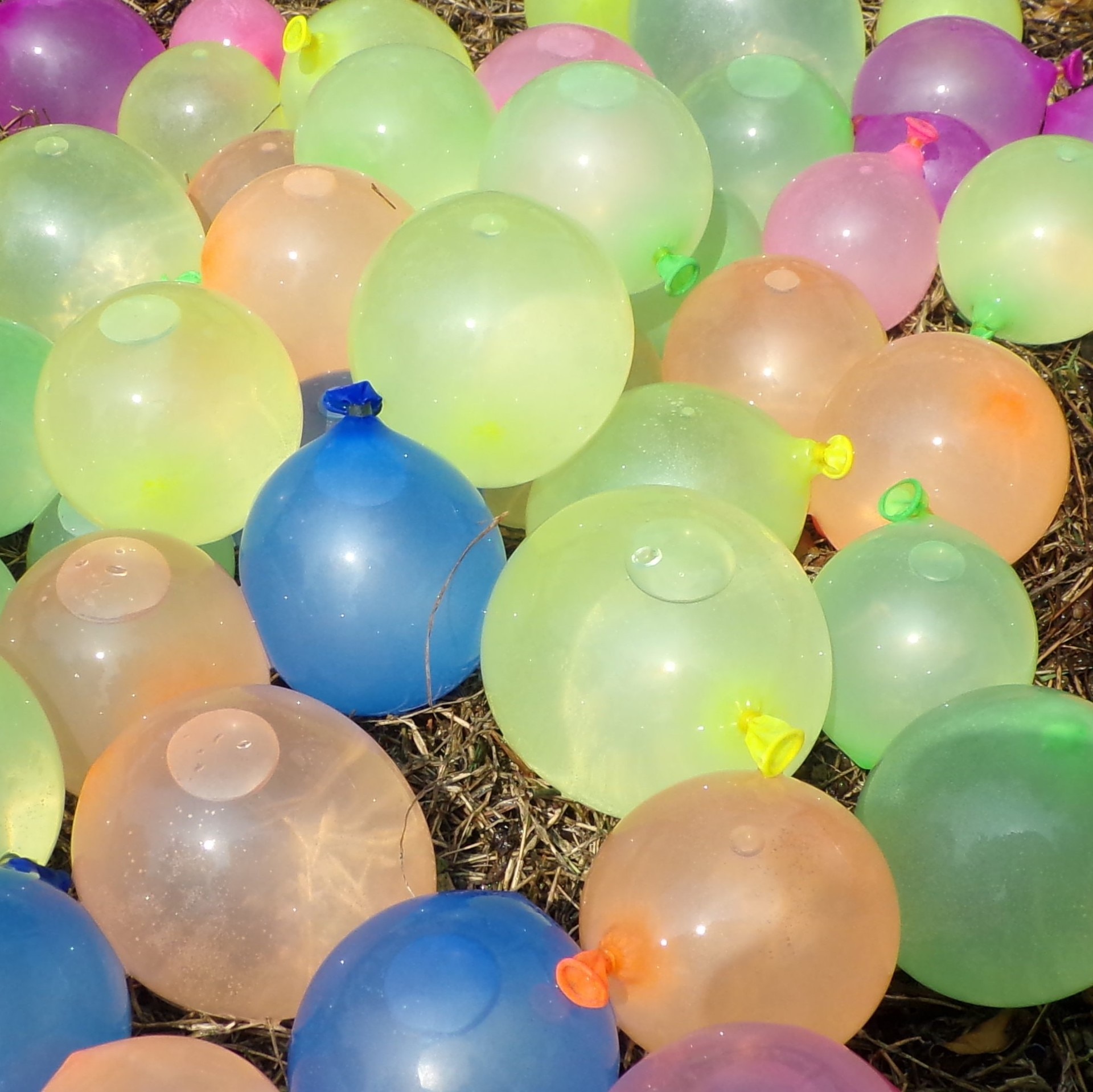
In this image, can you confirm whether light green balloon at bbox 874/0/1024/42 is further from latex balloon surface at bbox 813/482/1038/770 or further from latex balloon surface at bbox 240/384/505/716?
latex balloon surface at bbox 240/384/505/716

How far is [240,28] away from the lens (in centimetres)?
294

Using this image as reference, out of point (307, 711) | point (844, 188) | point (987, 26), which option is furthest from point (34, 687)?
point (987, 26)

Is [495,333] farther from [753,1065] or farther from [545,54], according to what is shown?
[753,1065]

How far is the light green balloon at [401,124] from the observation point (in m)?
2.40

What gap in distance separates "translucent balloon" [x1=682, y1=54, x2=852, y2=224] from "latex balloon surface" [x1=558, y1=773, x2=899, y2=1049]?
4.72 ft

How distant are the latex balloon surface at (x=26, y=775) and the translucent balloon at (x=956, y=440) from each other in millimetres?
1266

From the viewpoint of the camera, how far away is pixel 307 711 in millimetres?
1700

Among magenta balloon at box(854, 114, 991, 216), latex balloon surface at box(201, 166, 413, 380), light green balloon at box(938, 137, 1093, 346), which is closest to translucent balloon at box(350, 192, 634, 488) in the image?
latex balloon surface at box(201, 166, 413, 380)

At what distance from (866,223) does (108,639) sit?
1.53 meters

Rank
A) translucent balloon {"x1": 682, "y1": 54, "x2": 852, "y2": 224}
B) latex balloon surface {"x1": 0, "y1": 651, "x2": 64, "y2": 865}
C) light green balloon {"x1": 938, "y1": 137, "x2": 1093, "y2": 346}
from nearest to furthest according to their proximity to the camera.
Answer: latex balloon surface {"x1": 0, "y1": 651, "x2": 64, "y2": 865} → light green balloon {"x1": 938, "y1": 137, "x2": 1093, "y2": 346} → translucent balloon {"x1": 682, "y1": 54, "x2": 852, "y2": 224}

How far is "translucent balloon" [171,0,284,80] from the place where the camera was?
9.64 ft

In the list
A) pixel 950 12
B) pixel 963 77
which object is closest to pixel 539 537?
pixel 963 77

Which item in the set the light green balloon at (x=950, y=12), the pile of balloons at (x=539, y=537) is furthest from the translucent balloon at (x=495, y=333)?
the light green balloon at (x=950, y=12)

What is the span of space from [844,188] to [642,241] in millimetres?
467
